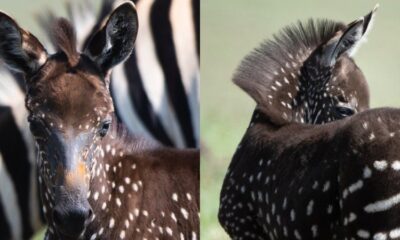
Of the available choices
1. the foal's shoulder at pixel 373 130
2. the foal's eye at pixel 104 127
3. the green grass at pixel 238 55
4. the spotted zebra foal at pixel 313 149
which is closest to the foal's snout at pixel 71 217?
the foal's eye at pixel 104 127

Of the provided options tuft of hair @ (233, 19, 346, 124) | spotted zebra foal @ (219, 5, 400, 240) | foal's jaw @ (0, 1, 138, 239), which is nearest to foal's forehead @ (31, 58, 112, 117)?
foal's jaw @ (0, 1, 138, 239)

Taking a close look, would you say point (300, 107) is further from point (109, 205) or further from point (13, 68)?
point (13, 68)

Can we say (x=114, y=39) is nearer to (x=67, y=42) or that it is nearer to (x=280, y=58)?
(x=67, y=42)

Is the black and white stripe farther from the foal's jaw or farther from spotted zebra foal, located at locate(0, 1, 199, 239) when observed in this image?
the foal's jaw

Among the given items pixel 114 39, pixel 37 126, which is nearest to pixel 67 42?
pixel 114 39

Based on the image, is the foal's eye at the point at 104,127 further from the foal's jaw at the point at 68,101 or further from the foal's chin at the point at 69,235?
the foal's chin at the point at 69,235
